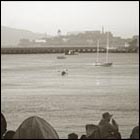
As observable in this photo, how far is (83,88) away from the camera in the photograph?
22.1m

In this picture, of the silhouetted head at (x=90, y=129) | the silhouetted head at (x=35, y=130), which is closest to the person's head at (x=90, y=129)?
the silhouetted head at (x=90, y=129)

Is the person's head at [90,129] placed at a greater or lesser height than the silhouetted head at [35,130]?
lesser

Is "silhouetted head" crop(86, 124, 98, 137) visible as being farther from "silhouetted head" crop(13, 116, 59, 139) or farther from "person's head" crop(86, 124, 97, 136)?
"silhouetted head" crop(13, 116, 59, 139)

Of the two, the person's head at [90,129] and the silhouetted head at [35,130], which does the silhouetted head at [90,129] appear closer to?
the person's head at [90,129]

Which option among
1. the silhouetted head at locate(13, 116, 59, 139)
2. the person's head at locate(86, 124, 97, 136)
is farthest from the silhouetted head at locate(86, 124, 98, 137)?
the silhouetted head at locate(13, 116, 59, 139)

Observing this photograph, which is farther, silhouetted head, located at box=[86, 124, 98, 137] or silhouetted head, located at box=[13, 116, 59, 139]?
silhouetted head, located at box=[86, 124, 98, 137]

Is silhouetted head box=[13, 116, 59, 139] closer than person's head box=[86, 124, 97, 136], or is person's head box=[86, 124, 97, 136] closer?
silhouetted head box=[13, 116, 59, 139]

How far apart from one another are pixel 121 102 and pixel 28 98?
11.6ft

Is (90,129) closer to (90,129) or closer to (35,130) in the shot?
(90,129)

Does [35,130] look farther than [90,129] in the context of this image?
No

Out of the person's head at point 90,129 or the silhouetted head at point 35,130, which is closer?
the silhouetted head at point 35,130

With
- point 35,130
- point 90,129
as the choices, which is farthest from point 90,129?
point 35,130

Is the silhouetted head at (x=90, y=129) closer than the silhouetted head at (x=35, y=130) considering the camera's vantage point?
No

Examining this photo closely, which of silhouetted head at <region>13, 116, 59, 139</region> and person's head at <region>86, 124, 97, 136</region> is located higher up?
silhouetted head at <region>13, 116, 59, 139</region>
